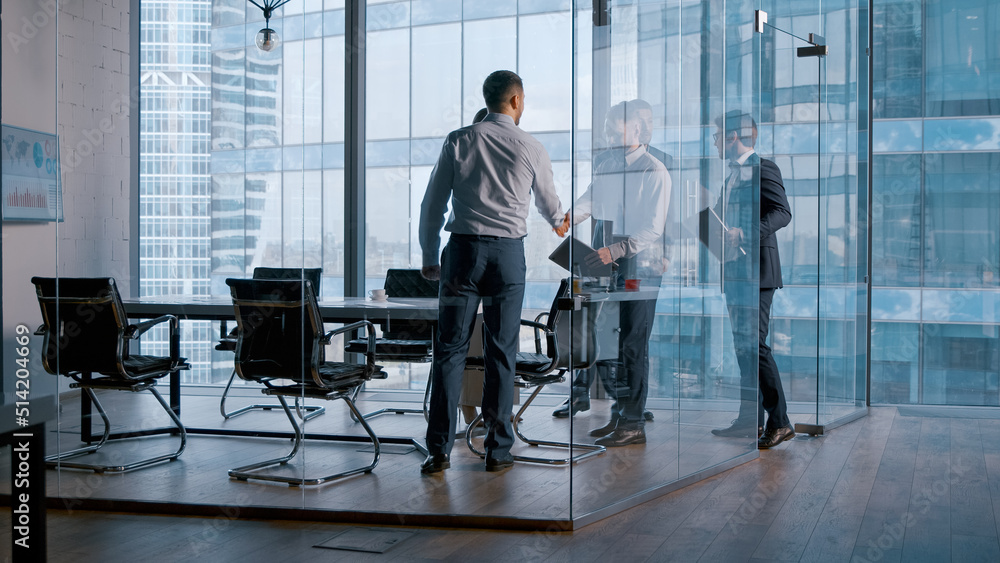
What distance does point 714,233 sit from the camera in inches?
167

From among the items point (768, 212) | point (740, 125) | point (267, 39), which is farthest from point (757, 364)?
point (267, 39)

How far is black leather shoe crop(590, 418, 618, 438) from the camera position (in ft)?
11.5

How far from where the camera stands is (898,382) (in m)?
7.02

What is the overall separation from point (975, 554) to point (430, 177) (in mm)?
2404

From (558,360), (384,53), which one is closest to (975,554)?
(558,360)

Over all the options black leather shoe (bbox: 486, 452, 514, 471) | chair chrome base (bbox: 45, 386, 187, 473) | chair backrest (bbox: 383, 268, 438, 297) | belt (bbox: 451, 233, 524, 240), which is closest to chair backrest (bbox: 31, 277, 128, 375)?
chair chrome base (bbox: 45, 386, 187, 473)

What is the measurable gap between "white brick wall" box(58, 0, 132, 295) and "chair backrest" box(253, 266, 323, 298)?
53 centimetres

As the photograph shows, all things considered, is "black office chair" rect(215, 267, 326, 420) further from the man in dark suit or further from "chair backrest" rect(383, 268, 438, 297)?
the man in dark suit

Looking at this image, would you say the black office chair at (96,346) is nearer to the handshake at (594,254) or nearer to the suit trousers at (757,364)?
the handshake at (594,254)

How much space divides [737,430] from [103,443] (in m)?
2.76

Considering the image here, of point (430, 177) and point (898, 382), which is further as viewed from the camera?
point (898, 382)

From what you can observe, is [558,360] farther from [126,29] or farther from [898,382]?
[898,382]

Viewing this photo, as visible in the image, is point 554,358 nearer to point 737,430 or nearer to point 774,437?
point 737,430

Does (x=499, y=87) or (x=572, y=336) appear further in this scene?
(x=499, y=87)
